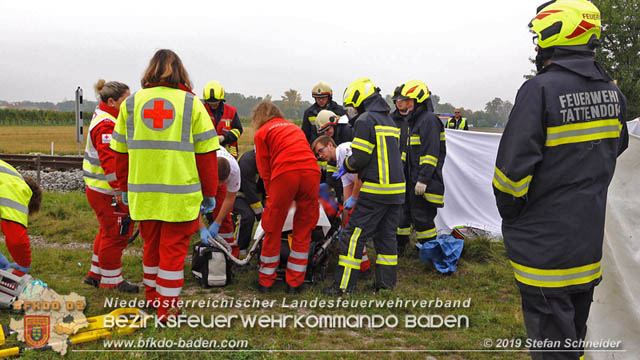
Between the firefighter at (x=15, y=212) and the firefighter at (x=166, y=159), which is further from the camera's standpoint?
the firefighter at (x=15, y=212)

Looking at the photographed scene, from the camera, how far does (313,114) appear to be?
7.30 meters

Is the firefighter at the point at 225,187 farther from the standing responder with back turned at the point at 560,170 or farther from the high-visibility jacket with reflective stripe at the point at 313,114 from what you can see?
the standing responder with back turned at the point at 560,170

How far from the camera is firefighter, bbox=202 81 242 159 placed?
716cm

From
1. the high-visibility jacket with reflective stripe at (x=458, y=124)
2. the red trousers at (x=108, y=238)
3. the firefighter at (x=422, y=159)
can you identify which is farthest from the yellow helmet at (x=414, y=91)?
the high-visibility jacket with reflective stripe at (x=458, y=124)

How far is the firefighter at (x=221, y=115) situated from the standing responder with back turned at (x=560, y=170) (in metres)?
5.23

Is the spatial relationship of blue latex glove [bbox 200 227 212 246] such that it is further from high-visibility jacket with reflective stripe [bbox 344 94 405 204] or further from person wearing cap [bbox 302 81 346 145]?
person wearing cap [bbox 302 81 346 145]

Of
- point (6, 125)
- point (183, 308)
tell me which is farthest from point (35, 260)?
point (6, 125)

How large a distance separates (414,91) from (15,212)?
14.8 ft

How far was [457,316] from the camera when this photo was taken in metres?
4.34

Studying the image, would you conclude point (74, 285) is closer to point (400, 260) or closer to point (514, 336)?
point (400, 260)

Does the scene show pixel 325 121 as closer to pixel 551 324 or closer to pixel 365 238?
pixel 365 238

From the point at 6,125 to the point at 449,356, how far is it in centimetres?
7091

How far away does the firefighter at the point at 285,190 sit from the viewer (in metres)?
4.63

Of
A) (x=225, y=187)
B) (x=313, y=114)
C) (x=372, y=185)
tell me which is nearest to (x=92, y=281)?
(x=225, y=187)
